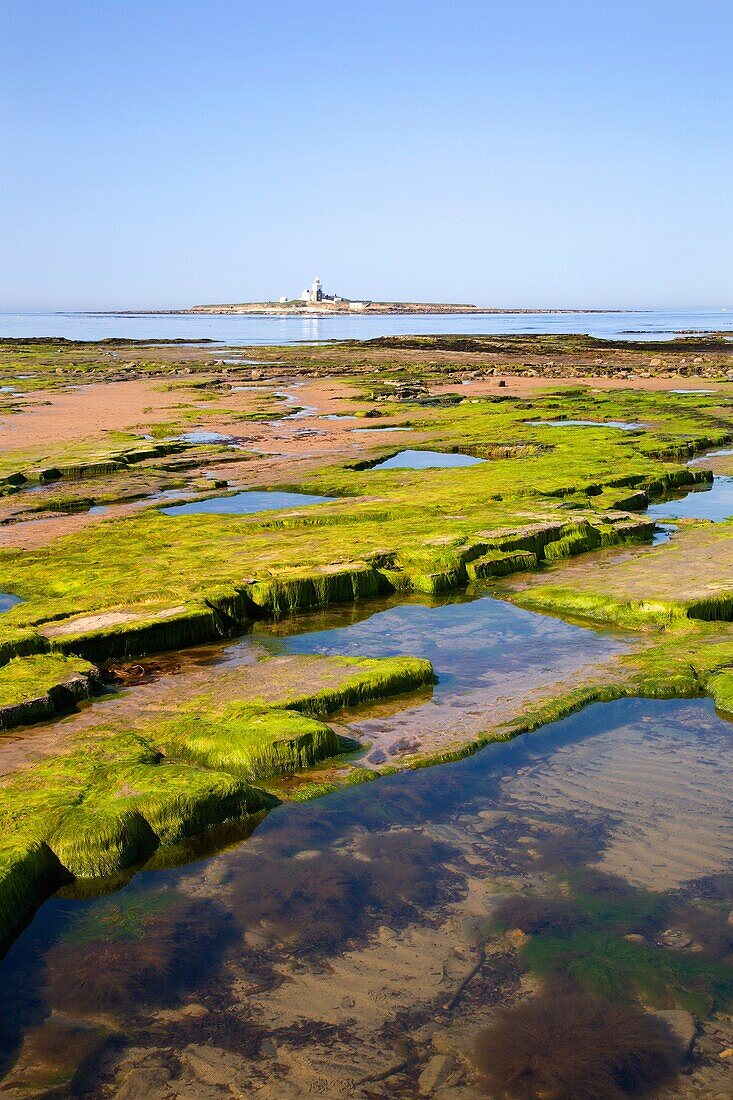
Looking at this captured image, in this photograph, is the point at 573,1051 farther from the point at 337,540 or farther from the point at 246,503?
the point at 246,503

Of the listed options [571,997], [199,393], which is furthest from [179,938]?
[199,393]

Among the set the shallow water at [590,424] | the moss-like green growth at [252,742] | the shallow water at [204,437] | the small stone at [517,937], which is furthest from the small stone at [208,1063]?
the shallow water at [590,424]

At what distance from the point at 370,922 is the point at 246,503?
51.8 ft

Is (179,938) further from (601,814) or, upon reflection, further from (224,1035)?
(601,814)

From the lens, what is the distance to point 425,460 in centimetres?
2792

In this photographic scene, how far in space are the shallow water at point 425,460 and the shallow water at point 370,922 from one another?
17.6m

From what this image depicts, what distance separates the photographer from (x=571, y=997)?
5.73m

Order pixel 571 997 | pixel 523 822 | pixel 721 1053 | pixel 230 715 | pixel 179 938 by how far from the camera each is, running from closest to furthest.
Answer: pixel 721 1053
pixel 571 997
pixel 179 938
pixel 523 822
pixel 230 715

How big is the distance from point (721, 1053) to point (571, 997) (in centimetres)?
89

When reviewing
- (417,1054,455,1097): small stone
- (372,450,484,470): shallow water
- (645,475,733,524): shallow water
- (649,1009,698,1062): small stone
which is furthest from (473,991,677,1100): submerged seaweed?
(372,450,484,470): shallow water

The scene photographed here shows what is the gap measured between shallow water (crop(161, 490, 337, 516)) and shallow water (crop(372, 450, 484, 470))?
13.5 ft

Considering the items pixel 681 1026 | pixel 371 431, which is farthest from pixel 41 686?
pixel 371 431

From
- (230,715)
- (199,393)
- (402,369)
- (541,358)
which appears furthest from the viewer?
(541,358)

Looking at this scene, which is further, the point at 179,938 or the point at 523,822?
the point at 523,822
